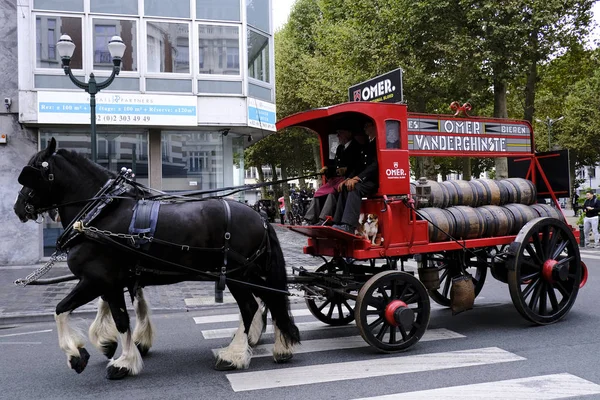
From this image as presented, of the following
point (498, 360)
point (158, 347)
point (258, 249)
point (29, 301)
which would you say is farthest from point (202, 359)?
point (29, 301)

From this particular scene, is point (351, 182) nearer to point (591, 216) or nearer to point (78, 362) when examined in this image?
point (78, 362)

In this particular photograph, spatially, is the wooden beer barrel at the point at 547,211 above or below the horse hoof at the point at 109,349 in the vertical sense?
above

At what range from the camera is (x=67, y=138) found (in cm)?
1488

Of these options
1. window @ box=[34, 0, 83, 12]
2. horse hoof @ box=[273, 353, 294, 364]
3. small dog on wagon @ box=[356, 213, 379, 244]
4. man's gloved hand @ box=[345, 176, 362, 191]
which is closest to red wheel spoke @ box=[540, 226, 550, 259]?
small dog on wagon @ box=[356, 213, 379, 244]

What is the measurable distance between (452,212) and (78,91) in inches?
447

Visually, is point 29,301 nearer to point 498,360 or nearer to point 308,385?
point 308,385

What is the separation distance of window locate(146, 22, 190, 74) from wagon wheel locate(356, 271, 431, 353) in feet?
38.5

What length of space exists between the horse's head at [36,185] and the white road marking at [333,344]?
2314 millimetres

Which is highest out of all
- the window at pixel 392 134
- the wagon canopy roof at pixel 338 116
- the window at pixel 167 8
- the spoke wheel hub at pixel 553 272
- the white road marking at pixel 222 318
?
the window at pixel 167 8

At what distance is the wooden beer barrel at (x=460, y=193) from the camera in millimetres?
6781

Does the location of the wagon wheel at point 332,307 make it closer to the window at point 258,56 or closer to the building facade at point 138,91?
the building facade at point 138,91

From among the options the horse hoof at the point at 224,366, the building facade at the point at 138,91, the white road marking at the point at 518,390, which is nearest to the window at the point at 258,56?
the building facade at the point at 138,91

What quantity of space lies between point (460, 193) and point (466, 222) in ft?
1.48

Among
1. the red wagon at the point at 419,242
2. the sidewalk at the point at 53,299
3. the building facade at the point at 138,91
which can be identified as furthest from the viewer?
the building facade at the point at 138,91
